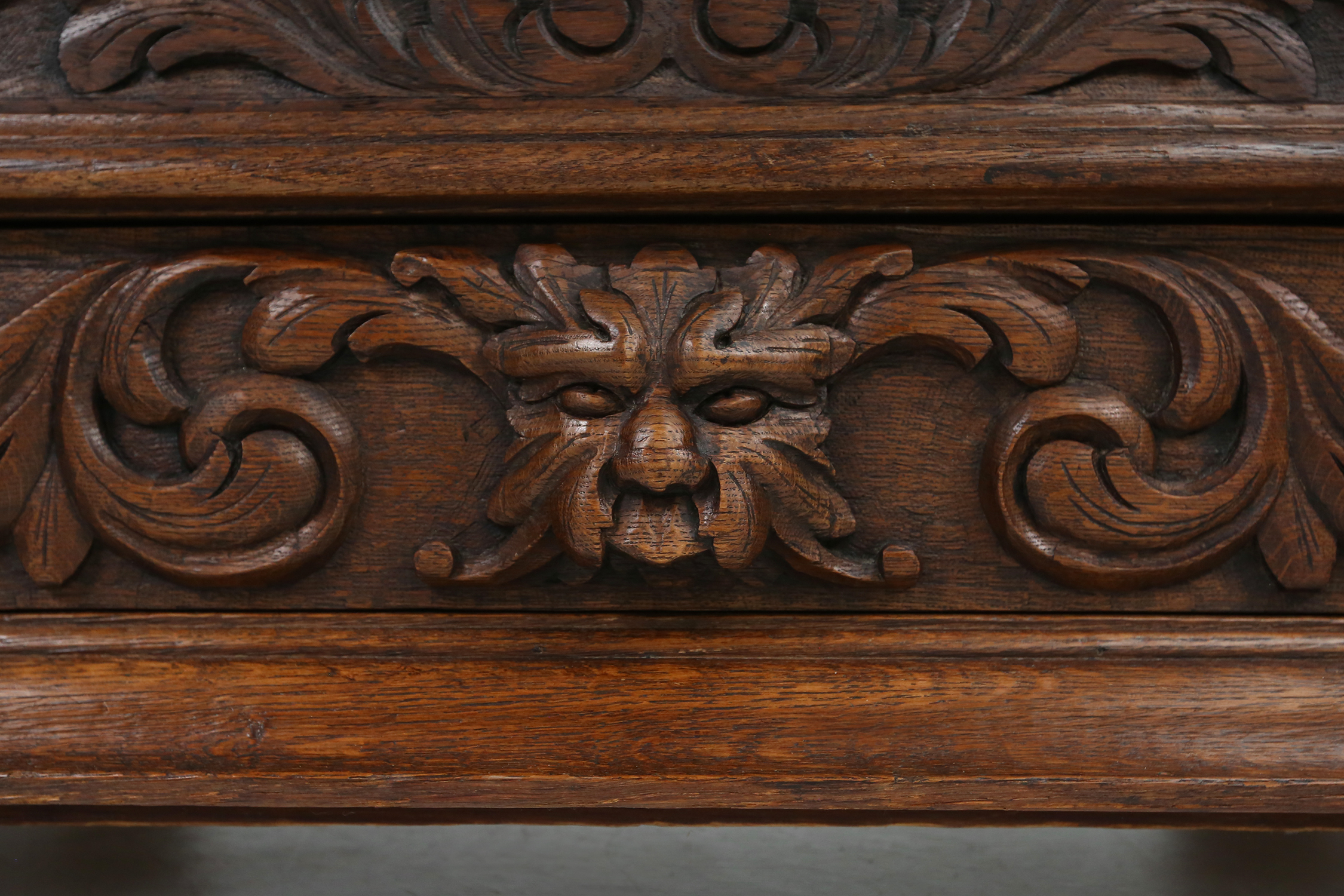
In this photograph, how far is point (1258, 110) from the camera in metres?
0.41

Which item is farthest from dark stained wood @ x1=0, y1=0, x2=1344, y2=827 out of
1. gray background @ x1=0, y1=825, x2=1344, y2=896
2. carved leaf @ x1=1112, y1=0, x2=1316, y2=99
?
gray background @ x1=0, y1=825, x2=1344, y2=896

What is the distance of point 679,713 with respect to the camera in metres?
0.44

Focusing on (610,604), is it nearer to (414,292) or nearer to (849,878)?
(414,292)

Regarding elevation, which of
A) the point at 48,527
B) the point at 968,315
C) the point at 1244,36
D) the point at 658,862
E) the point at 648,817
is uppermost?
the point at 1244,36

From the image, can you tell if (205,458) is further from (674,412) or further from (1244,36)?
(1244,36)

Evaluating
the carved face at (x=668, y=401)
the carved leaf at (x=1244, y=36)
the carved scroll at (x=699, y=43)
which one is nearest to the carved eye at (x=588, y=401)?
the carved face at (x=668, y=401)

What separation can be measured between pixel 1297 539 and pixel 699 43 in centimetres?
31

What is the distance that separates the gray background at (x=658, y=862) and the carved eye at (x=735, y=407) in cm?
30

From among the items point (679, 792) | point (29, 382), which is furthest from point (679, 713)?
point (29, 382)

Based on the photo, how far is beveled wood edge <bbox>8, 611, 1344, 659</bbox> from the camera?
1.43 feet

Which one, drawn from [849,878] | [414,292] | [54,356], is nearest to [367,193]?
[414,292]

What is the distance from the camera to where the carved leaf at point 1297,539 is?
1.43 feet

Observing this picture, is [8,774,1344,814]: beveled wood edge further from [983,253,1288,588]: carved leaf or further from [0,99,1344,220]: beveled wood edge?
[0,99,1344,220]: beveled wood edge

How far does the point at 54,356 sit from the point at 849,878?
0.48 meters
